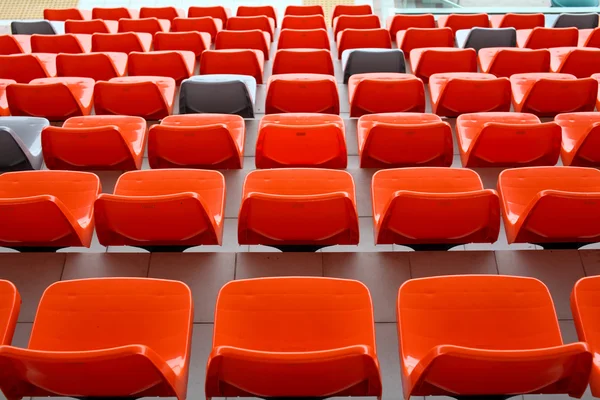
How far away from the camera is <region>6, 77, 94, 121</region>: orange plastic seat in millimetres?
3848

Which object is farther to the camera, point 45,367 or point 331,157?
point 331,157

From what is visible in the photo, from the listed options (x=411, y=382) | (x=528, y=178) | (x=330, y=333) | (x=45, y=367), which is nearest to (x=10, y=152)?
(x=45, y=367)

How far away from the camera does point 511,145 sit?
128 inches

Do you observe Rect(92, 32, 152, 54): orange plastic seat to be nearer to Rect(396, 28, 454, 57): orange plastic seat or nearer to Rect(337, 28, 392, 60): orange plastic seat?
Rect(337, 28, 392, 60): orange plastic seat

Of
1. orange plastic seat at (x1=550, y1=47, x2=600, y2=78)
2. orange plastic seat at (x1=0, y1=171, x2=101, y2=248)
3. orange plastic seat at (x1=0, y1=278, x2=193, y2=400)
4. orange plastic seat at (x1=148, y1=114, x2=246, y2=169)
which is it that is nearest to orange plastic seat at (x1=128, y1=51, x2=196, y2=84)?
orange plastic seat at (x1=148, y1=114, x2=246, y2=169)

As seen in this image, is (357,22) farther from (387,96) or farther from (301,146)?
(301,146)

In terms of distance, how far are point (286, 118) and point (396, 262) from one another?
4.20ft

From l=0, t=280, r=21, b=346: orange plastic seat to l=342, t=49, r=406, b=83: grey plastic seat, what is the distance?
314 cm

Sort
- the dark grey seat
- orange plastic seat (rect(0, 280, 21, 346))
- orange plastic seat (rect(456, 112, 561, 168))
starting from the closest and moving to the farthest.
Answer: orange plastic seat (rect(0, 280, 21, 346))
orange plastic seat (rect(456, 112, 561, 168))
the dark grey seat

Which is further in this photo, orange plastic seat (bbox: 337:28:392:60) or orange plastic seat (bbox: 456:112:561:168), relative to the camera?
orange plastic seat (bbox: 337:28:392:60)

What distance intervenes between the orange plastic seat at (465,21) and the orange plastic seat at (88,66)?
11.0ft

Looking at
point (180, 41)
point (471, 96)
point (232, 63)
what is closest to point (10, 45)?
point (180, 41)

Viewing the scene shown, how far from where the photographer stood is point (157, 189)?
304cm

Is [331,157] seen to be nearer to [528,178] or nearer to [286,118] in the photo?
[286,118]
